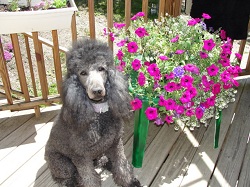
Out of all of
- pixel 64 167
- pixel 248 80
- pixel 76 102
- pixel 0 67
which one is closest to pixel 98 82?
pixel 76 102

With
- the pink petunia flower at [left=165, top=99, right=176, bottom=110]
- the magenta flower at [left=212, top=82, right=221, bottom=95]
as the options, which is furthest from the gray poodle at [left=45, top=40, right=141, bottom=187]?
the magenta flower at [left=212, top=82, right=221, bottom=95]

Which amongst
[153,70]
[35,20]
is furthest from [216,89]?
[35,20]

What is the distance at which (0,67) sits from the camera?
7.88 ft

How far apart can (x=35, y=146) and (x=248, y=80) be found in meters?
2.16

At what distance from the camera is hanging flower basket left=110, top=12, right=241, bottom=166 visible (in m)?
1.90

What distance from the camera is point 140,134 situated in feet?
7.08

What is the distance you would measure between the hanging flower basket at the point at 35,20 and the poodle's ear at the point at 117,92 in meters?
0.63

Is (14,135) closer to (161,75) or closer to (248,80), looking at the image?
(161,75)

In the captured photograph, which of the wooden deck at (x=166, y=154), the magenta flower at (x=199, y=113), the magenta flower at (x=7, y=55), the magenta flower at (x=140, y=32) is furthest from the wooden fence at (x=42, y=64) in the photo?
the magenta flower at (x=7, y=55)

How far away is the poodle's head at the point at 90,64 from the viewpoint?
163 centimetres

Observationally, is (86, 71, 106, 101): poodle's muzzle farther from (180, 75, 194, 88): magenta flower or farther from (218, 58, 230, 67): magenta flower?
(218, 58, 230, 67): magenta flower

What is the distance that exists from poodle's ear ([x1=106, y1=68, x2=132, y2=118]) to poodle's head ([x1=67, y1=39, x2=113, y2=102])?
53 mm

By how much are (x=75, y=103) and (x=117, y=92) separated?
0.23m

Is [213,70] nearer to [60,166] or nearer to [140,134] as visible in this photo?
[140,134]
